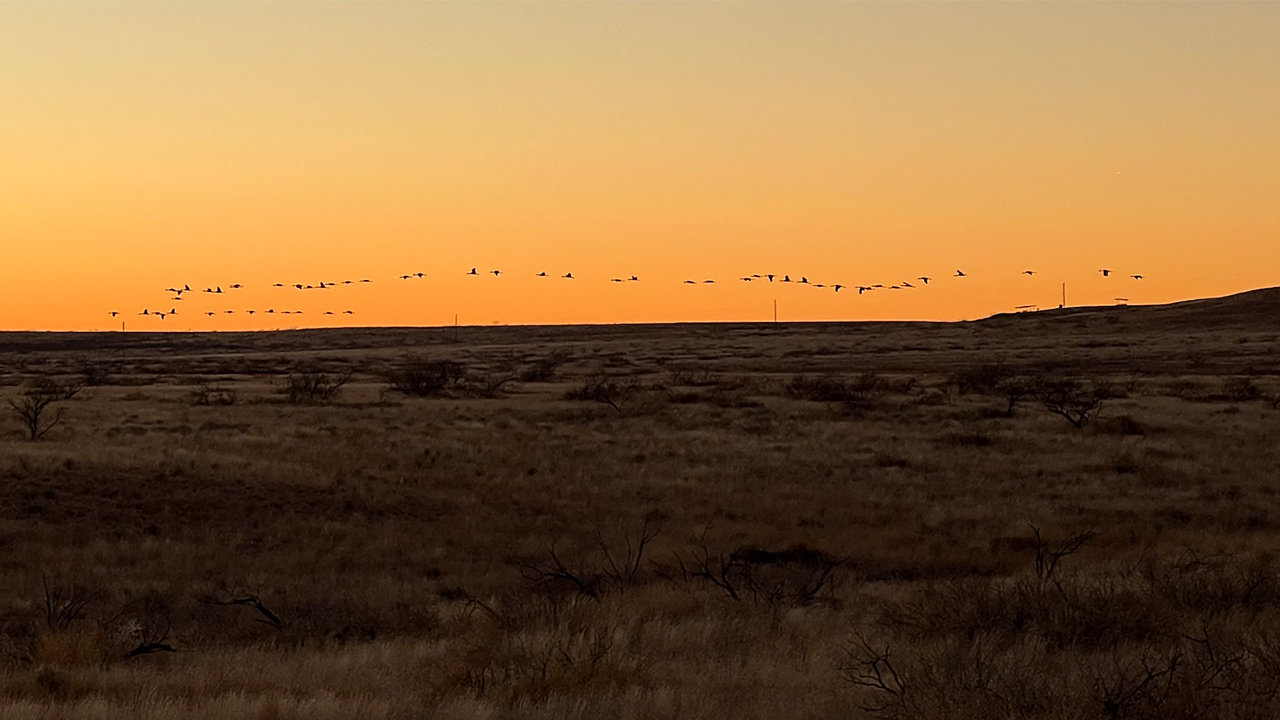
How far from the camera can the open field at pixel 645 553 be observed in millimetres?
9984

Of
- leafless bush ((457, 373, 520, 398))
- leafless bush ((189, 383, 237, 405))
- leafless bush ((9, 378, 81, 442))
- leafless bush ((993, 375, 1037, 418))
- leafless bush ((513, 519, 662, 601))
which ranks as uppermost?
leafless bush ((9, 378, 81, 442))

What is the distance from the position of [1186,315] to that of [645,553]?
465ft

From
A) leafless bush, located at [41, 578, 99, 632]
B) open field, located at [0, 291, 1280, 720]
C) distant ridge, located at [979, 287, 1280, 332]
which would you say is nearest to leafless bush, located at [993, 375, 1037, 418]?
open field, located at [0, 291, 1280, 720]

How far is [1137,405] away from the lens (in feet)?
143

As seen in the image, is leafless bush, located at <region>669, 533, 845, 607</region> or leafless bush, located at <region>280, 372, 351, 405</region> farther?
leafless bush, located at <region>280, 372, 351, 405</region>

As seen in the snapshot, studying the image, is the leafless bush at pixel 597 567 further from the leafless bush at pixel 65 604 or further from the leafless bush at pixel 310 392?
the leafless bush at pixel 310 392

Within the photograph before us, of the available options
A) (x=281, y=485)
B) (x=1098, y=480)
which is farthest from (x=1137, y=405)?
(x=281, y=485)

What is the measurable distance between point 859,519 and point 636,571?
7.30 meters

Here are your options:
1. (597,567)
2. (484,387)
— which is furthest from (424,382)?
(597,567)

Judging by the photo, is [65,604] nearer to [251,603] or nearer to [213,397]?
[251,603]

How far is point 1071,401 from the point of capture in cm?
4147

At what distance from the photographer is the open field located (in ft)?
32.8

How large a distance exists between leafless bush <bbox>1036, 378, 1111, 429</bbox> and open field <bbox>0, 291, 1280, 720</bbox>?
0.19 m

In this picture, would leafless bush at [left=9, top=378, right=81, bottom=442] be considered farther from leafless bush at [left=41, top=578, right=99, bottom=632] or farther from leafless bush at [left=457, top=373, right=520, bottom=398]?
leafless bush at [left=457, top=373, right=520, bottom=398]
